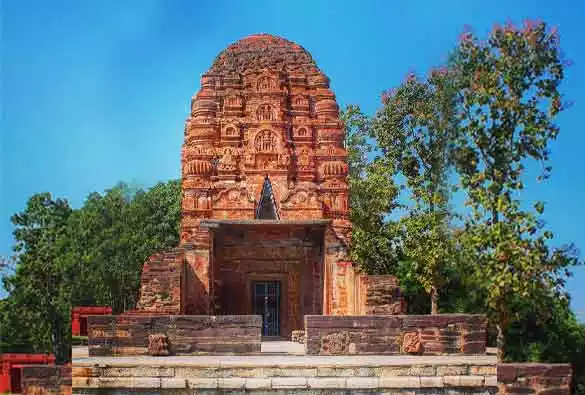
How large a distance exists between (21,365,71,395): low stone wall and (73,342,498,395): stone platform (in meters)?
1.60

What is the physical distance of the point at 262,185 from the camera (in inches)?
812

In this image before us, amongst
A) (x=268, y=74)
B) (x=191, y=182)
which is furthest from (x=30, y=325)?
(x=268, y=74)

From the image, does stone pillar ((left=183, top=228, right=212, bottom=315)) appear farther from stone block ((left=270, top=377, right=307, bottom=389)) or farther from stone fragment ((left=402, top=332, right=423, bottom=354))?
stone block ((left=270, top=377, right=307, bottom=389))

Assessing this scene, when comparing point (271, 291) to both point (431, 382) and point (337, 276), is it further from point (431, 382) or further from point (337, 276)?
point (431, 382)

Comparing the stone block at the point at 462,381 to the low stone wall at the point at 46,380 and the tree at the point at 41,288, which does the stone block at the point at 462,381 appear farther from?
the tree at the point at 41,288

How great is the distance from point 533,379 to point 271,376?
5.00 meters

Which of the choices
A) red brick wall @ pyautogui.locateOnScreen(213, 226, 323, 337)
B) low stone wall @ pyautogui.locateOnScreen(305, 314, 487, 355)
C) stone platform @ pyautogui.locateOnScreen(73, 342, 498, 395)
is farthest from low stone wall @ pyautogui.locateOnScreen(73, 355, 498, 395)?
red brick wall @ pyautogui.locateOnScreen(213, 226, 323, 337)

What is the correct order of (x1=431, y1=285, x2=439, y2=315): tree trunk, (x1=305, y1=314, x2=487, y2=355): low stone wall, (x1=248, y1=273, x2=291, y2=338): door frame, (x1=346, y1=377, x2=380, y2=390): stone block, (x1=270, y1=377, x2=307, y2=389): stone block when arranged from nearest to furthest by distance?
(x1=270, y1=377, x2=307, y2=389): stone block → (x1=346, y1=377, x2=380, y2=390): stone block → (x1=305, y1=314, x2=487, y2=355): low stone wall → (x1=248, y1=273, x2=291, y2=338): door frame → (x1=431, y1=285, x2=439, y2=315): tree trunk

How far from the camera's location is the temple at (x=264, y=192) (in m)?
19.4

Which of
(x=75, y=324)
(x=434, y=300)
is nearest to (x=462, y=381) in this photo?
(x=434, y=300)

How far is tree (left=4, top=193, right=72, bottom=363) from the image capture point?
1228 inches

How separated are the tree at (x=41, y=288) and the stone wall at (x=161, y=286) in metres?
15.1

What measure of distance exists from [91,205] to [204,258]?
18838mm

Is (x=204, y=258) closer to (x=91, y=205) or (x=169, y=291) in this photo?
(x=169, y=291)
